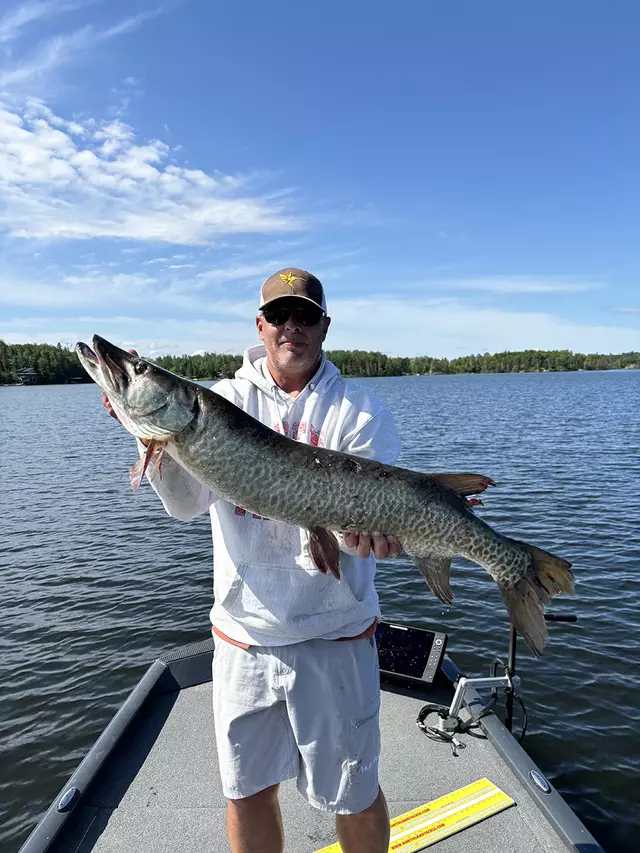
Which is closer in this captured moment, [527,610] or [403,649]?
[527,610]

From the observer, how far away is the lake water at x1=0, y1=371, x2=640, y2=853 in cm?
659

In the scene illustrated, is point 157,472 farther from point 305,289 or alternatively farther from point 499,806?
point 499,806

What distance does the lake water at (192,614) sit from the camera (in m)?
6.59

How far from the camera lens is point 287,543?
3014 millimetres

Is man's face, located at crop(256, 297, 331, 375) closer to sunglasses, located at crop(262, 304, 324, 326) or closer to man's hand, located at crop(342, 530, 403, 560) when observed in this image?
sunglasses, located at crop(262, 304, 324, 326)

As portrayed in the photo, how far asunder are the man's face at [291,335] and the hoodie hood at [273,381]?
0.08 meters

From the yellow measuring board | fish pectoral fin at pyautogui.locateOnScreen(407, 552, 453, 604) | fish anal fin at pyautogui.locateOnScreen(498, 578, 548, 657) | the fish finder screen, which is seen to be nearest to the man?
fish pectoral fin at pyautogui.locateOnScreen(407, 552, 453, 604)

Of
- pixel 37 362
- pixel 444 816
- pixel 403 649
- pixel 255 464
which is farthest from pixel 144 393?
pixel 37 362

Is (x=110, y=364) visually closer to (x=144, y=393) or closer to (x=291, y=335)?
(x=144, y=393)

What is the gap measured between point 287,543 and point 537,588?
4.53 ft

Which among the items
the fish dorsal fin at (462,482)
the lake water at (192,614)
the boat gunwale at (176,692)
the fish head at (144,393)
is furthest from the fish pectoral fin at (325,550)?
the lake water at (192,614)

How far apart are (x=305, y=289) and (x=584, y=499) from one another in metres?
14.9

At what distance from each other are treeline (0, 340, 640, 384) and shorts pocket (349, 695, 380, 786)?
221 ft

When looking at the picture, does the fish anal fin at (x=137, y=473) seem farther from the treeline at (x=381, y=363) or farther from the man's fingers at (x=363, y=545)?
the treeline at (x=381, y=363)
